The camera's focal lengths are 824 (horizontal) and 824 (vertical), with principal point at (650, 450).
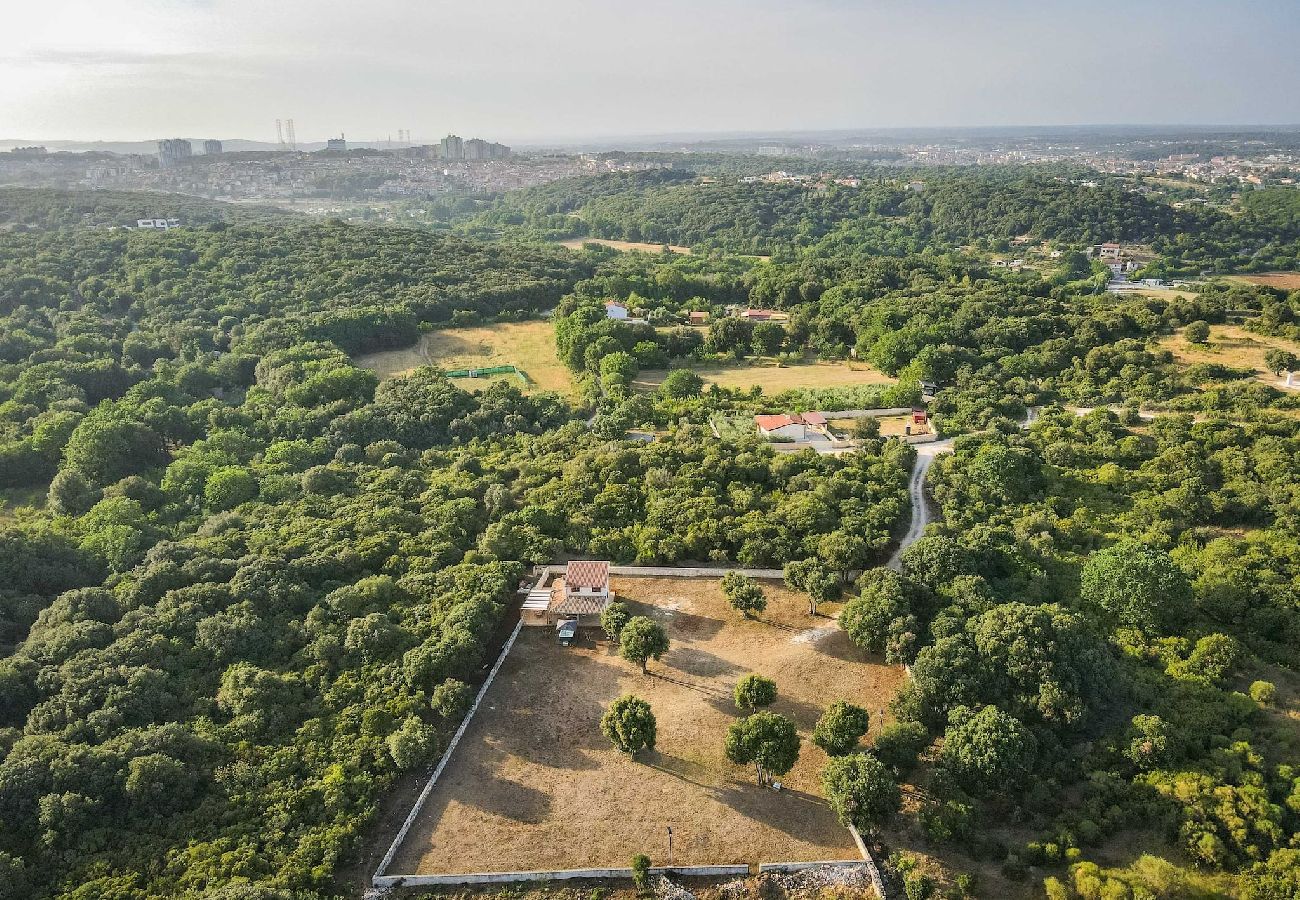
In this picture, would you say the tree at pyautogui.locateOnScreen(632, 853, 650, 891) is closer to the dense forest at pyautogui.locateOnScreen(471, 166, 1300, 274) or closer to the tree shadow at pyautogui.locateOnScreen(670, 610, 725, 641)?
the tree shadow at pyautogui.locateOnScreen(670, 610, 725, 641)

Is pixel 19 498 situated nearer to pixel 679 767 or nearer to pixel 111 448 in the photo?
pixel 111 448

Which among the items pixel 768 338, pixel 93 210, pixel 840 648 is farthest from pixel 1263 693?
pixel 93 210

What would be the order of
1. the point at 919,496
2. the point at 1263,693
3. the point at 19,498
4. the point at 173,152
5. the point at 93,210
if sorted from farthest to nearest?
the point at 173,152 → the point at 93,210 → the point at 19,498 → the point at 919,496 → the point at 1263,693

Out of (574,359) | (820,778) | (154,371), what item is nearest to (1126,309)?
(574,359)

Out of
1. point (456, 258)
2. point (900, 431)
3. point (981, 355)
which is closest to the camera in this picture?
point (900, 431)

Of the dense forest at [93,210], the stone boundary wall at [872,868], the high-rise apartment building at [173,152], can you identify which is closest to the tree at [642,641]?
the stone boundary wall at [872,868]

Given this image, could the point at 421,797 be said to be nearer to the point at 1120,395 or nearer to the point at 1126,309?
the point at 1120,395
